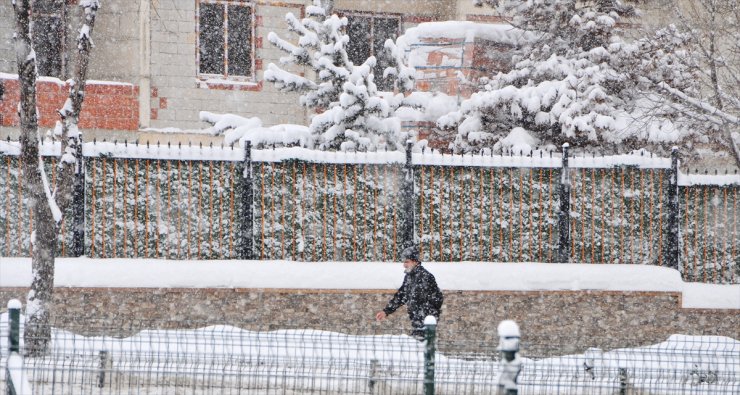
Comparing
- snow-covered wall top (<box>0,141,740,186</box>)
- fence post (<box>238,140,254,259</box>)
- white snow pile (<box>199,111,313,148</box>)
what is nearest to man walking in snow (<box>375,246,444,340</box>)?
snow-covered wall top (<box>0,141,740,186</box>)

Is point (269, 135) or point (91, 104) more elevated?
point (91, 104)

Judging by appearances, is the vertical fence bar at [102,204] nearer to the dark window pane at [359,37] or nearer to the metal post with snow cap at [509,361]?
the metal post with snow cap at [509,361]

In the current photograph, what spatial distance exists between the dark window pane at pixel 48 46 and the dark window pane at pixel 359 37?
650 cm

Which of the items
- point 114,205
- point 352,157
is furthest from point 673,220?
point 114,205

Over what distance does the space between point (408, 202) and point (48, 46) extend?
38.0ft

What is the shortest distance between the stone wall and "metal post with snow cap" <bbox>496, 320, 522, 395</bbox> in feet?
18.6

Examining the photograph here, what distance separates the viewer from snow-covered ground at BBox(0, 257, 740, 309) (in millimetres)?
11047

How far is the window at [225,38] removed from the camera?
21.2 metres

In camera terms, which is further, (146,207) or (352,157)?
(352,157)

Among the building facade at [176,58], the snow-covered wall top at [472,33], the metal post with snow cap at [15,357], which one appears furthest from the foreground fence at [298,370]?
the building facade at [176,58]

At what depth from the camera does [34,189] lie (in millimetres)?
9508

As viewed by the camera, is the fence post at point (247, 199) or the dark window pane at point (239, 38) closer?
the fence post at point (247, 199)

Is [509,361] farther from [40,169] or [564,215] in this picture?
[564,215]

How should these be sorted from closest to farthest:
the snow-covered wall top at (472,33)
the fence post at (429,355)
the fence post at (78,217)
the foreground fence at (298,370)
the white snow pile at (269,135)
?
the fence post at (429,355) → the foreground fence at (298,370) → the fence post at (78,217) → the white snow pile at (269,135) → the snow-covered wall top at (472,33)
